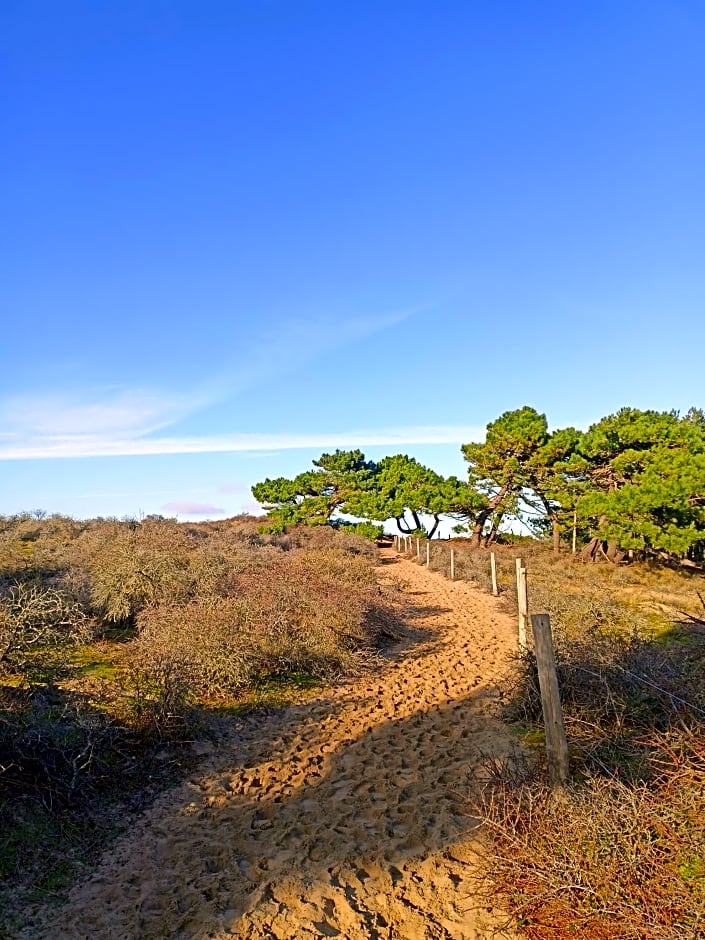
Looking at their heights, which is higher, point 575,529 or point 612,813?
point 575,529

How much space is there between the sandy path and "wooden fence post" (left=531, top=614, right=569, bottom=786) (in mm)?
949

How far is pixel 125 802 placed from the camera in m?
5.97

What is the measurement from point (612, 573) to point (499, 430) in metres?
11.3

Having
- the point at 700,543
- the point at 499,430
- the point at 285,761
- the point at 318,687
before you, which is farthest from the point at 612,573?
the point at 285,761

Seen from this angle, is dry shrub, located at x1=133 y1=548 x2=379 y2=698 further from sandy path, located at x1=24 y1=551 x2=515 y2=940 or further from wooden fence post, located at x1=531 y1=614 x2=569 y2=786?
wooden fence post, located at x1=531 y1=614 x2=569 y2=786

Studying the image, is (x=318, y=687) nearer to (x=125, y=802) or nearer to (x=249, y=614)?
(x=249, y=614)

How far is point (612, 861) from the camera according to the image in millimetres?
3697

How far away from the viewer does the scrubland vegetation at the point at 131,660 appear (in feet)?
18.4

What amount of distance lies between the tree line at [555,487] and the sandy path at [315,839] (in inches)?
647

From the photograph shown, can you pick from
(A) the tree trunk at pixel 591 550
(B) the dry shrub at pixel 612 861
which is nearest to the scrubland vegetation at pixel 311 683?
(B) the dry shrub at pixel 612 861

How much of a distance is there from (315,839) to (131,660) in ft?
15.8

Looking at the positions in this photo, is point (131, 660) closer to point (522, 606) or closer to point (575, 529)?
point (522, 606)

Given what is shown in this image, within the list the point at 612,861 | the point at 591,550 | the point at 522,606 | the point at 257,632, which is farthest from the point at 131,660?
the point at 591,550

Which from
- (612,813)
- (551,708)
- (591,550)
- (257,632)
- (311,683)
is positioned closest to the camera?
(612,813)
